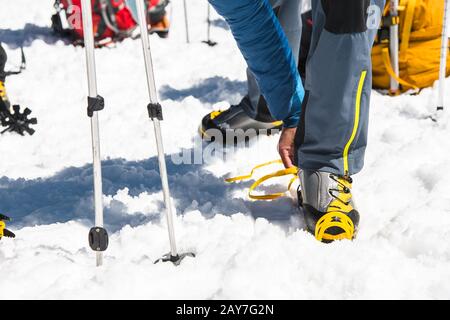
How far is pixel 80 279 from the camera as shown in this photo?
62.3 inches

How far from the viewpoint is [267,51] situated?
220 cm

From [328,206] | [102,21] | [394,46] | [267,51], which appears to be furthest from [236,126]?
[102,21]

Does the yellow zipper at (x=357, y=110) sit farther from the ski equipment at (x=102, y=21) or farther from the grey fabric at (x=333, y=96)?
the ski equipment at (x=102, y=21)

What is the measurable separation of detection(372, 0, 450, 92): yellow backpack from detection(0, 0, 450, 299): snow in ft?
0.47

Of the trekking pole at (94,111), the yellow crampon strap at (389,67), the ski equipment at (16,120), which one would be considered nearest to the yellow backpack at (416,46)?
the yellow crampon strap at (389,67)

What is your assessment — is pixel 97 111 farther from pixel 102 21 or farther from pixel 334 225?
pixel 102 21

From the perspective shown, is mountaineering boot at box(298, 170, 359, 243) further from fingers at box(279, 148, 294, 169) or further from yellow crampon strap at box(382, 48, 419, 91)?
yellow crampon strap at box(382, 48, 419, 91)

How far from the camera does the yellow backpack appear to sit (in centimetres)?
337

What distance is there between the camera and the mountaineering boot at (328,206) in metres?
1.85

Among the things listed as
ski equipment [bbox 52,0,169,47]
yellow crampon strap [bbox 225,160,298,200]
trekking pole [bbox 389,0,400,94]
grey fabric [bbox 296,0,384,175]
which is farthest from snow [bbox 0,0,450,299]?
ski equipment [bbox 52,0,169,47]

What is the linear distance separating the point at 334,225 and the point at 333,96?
43 cm
